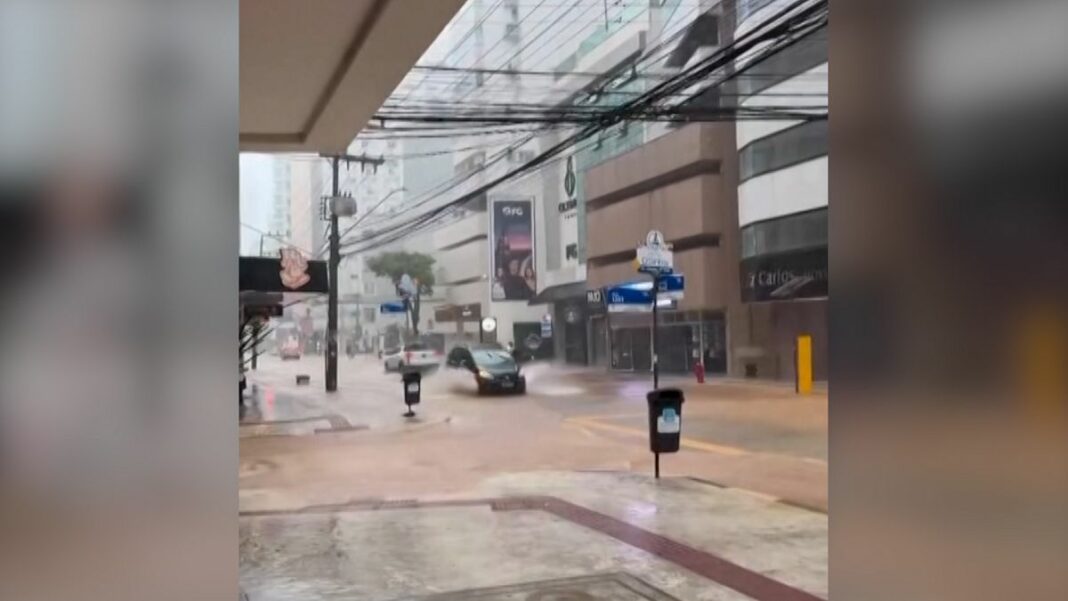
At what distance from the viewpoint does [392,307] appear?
29.0 m

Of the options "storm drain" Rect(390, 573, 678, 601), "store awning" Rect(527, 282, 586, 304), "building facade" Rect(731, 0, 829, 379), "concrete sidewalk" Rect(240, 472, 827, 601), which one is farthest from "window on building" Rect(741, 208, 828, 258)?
"storm drain" Rect(390, 573, 678, 601)

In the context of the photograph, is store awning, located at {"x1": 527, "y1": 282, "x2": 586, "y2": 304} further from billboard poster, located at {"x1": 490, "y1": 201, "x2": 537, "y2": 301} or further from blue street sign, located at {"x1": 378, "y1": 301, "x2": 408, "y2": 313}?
blue street sign, located at {"x1": 378, "y1": 301, "x2": 408, "y2": 313}

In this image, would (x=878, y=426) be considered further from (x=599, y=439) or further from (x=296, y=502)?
(x=599, y=439)

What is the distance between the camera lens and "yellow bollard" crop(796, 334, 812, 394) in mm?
22297

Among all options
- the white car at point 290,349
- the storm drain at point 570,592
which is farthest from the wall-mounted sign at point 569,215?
the storm drain at point 570,592

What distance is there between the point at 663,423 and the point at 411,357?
1953 centimetres

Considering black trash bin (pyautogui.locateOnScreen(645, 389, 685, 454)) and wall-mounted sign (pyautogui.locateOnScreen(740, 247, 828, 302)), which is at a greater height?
wall-mounted sign (pyautogui.locateOnScreen(740, 247, 828, 302))

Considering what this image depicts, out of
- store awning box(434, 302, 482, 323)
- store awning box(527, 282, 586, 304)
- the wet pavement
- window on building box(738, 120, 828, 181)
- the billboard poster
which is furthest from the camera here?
store awning box(527, 282, 586, 304)

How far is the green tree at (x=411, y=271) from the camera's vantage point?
29203 mm

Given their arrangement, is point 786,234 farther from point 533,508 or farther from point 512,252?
point 533,508

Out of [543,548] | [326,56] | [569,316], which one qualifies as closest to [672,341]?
[569,316]

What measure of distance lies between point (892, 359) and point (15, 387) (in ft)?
6.52

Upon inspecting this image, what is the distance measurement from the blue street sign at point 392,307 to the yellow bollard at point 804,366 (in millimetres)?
13103

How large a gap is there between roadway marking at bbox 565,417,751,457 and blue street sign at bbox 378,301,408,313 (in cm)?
1157
